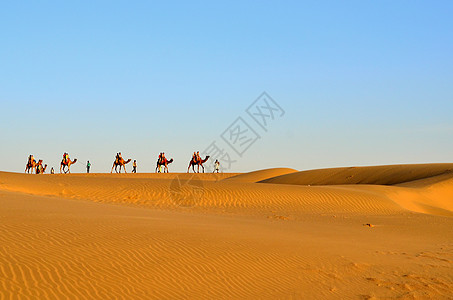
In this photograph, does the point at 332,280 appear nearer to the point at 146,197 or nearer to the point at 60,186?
the point at 146,197

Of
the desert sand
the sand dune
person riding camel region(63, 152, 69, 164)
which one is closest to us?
the desert sand

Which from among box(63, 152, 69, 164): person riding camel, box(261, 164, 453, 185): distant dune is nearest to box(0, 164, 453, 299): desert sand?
box(261, 164, 453, 185): distant dune

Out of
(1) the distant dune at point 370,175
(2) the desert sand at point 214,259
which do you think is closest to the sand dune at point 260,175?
(1) the distant dune at point 370,175

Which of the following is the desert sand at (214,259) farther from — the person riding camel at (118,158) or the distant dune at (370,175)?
the person riding camel at (118,158)

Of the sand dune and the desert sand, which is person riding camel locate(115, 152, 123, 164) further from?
the desert sand

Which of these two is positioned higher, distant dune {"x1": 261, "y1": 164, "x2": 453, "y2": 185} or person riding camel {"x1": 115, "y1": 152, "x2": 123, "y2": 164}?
person riding camel {"x1": 115, "y1": 152, "x2": 123, "y2": 164}

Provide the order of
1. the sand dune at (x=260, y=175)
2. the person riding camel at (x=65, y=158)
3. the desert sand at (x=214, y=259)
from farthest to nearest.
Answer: the sand dune at (x=260, y=175) < the person riding camel at (x=65, y=158) < the desert sand at (x=214, y=259)

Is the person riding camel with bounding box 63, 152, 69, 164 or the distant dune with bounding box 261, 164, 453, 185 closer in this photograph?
the distant dune with bounding box 261, 164, 453, 185

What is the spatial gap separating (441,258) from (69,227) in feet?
23.8

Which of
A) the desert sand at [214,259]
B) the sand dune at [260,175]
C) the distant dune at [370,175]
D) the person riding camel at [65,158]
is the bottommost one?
the desert sand at [214,259]

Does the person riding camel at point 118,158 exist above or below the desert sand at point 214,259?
above

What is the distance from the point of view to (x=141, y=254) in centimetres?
796

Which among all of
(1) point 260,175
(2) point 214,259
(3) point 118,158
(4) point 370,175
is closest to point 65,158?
(3) point 118,158

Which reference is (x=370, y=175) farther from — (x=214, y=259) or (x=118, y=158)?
(x=214, y=259)
